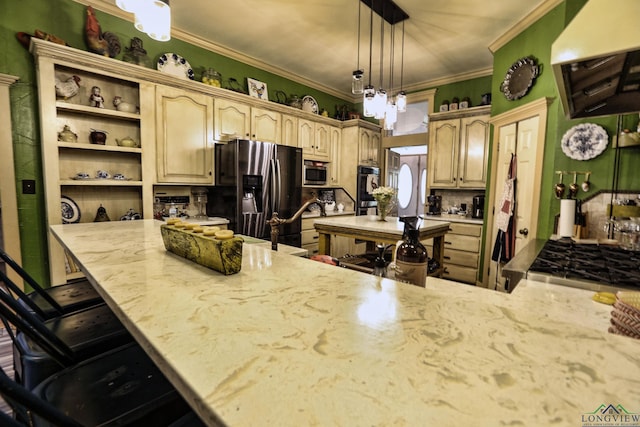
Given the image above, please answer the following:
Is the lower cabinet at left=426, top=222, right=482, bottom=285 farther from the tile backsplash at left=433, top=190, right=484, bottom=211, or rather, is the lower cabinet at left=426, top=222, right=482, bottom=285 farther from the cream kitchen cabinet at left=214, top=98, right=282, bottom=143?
the cream kitchen cabinet at left=214, top=98, right=282, bottom=143

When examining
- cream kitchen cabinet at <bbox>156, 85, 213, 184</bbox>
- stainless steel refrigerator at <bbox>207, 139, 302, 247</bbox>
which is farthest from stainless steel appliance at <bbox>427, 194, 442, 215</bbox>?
cream kitchen cabinet at <bbox>156, 85, 213, 184</bbox>

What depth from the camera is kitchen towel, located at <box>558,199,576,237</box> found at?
2.19 m

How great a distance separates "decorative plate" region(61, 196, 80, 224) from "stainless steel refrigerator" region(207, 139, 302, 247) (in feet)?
4.26

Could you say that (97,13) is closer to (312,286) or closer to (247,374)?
(312,286)

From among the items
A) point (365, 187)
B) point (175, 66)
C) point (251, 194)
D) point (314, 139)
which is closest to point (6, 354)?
point (251, 194)

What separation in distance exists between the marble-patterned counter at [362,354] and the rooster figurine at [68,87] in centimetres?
261

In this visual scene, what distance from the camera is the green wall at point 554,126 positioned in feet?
6.89

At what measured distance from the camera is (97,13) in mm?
2760

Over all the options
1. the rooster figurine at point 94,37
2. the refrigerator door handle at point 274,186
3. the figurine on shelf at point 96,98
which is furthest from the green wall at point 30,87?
the refrigerator door handle at point 274,186

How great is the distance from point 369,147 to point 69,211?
164 inches

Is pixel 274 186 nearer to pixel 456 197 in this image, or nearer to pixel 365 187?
A: pixel 365 187

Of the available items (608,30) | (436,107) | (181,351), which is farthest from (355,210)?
(181,351)

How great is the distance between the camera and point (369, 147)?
5.15 metres

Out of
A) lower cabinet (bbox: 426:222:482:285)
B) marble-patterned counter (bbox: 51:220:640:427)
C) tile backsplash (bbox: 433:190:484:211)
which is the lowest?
lower cabinet (bbox: 426:222:482:285)
